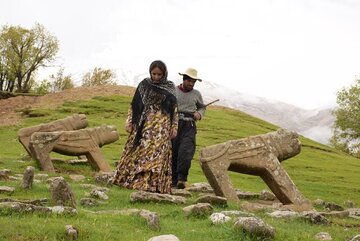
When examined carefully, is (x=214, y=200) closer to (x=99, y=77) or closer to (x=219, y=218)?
(x=219, y=218)

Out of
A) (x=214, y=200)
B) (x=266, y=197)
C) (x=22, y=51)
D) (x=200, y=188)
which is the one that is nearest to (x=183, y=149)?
(x=200, y=188)

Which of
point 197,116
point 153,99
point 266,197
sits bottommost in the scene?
point 266,197

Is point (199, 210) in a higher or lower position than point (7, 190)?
higher

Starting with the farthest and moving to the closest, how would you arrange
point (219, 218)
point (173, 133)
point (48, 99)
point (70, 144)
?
point (48, 99), point (70, 144), point (173, 133), point (219, 218)

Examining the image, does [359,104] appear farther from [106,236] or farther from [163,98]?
[106,236]

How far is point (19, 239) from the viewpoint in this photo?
17.9ft

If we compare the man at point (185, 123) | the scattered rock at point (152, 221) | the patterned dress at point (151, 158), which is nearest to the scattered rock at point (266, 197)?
the man at point (185, 123)

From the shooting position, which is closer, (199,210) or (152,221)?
(152,221)

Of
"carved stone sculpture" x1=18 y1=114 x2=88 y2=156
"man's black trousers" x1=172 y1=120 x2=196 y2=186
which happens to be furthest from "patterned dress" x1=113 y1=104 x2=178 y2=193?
"carved stone sculpture" x1=18 y1=114 x2=88 y2=156

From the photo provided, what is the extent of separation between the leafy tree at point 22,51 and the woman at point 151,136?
53.0 metres

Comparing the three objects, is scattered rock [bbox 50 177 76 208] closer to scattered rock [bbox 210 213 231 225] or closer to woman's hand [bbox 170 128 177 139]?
scattered rock [bbox 210 213 231 225]

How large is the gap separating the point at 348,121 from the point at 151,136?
1793 inches

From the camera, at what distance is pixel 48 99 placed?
155 feet

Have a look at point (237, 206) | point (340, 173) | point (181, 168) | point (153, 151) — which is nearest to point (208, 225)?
point (237, 206)
